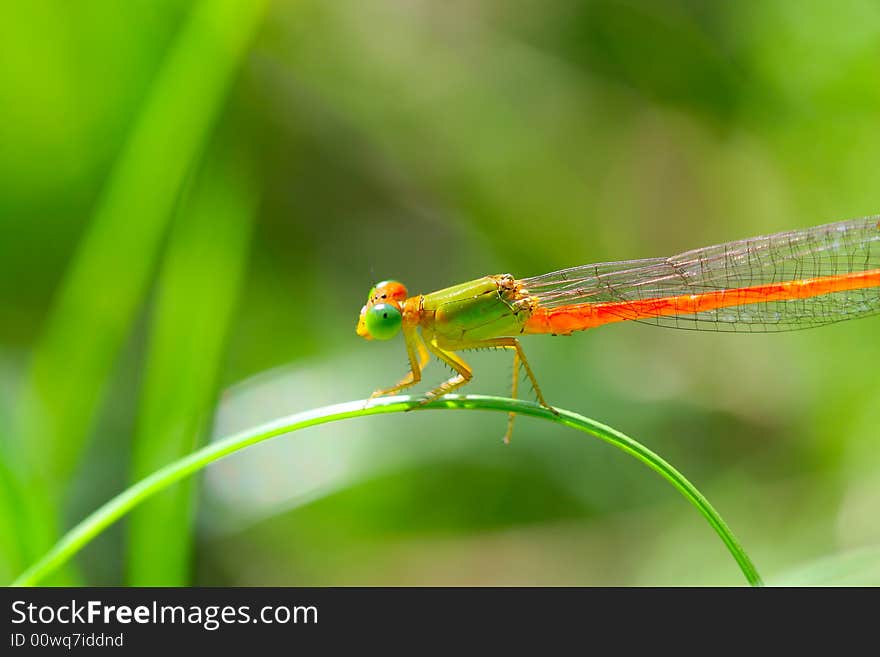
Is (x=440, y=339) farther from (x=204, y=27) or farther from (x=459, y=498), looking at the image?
(x=204, y=27)

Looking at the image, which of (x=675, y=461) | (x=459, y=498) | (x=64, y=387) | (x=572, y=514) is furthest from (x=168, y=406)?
(x=675, y=461)

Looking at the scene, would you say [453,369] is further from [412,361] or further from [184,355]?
[184,355]

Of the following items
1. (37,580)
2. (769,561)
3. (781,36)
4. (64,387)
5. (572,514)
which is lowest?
(37,580)

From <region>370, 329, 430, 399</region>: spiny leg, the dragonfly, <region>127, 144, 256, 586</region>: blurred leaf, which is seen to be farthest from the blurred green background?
the dragonfly

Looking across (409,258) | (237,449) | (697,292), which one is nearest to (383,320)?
(237,449)

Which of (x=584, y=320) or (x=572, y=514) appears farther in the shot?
(x=572, y=514)

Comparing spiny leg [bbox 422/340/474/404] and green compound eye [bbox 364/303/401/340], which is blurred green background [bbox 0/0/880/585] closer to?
green compound eye [bbox 364/303/401/340]
